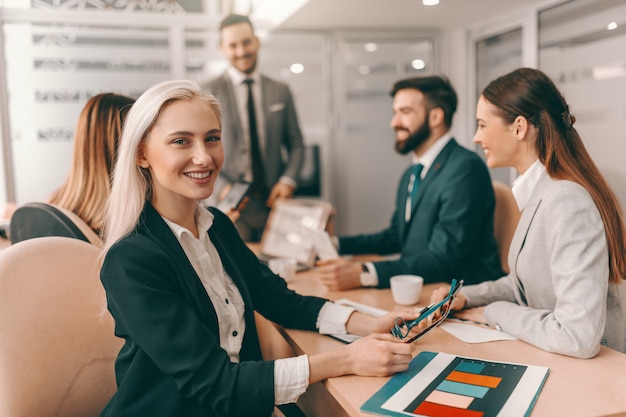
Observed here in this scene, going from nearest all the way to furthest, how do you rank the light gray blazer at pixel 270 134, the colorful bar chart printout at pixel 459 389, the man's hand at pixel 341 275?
the colorful bar chart printout at pixel 459 389, the man's hand at pixel 341 275, the light gray blazer at pixel 270 134

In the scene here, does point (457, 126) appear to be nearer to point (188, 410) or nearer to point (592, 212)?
point (592, 212)

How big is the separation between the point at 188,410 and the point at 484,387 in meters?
0.61

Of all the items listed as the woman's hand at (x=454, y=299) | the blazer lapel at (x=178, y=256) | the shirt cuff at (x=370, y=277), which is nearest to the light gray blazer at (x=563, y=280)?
the woman's hand at (x=454, y=299)

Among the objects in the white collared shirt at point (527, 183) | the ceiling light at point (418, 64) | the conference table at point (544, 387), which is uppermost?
the ceiling light at point (418, 64)

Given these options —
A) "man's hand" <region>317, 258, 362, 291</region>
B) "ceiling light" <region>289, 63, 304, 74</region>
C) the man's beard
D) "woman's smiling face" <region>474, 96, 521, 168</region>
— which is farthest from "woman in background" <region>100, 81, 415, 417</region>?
"ceiling light" <region>289, 63, 304, 74</region>

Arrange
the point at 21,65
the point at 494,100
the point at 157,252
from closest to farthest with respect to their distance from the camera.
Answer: the point at 157,252 < the point at 494,100 < the point at 21,65

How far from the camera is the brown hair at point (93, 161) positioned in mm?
1851

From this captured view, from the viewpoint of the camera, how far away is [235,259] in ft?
5.04

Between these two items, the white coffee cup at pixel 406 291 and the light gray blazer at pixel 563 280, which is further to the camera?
the white coffee cup at pixel 406 291

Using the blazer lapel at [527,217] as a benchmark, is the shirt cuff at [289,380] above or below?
below

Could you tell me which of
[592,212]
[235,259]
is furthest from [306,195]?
[592,212]

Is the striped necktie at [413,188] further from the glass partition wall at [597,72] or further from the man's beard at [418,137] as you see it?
the glass partition wall at [597,72]

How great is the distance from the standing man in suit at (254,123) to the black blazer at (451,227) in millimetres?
1068

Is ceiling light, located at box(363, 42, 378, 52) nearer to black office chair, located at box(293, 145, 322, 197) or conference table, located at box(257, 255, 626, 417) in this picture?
black office chair, located at box(293, 145, 322, 197)
